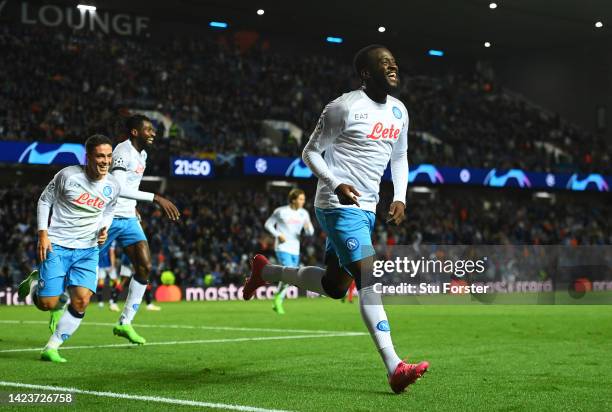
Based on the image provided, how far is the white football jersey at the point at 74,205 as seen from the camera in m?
8.29

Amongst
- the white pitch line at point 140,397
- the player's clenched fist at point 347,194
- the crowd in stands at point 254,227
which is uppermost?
the player's clenched fist at point 347,194

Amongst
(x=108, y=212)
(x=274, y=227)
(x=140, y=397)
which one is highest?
(x=108, y=212)

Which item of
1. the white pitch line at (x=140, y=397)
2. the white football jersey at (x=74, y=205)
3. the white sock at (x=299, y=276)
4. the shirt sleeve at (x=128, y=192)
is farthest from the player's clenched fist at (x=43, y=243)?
the white sock at (x=299, y=276)

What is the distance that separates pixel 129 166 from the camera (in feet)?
32.5

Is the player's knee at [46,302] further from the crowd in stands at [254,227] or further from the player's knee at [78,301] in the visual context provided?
the crowd in stands at [254,227]

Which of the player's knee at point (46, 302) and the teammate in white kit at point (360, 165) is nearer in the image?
the teammate in white kit at point (360, 165)

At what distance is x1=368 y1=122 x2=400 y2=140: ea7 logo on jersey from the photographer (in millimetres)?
6605

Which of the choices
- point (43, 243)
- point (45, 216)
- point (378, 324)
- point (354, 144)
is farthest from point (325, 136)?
point (45, 216)

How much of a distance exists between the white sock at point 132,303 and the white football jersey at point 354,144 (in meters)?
3.83

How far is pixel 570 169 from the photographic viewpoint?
135 feet

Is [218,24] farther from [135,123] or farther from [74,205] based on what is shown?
[74,205]

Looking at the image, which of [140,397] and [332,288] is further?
[332,288]

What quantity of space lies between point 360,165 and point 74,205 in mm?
3074

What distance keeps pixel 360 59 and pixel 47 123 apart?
2452 cm
